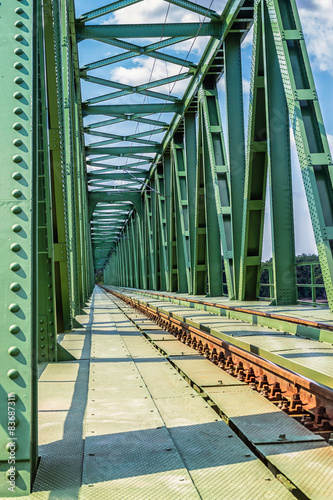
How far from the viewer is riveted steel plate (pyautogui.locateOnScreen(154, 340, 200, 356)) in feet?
22.6

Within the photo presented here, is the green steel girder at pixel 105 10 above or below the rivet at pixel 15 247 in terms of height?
above

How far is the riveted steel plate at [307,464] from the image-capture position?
2.28 m

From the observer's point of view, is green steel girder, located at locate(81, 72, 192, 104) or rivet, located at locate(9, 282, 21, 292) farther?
green steel girder, located at locate(81, 72, 192, 104)

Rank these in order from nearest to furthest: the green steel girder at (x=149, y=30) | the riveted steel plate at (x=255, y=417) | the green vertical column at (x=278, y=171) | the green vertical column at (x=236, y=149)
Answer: the riveted steel plate at (x=255, y=417), the green vertical column at (x=278, y=171), the green vertical column at (x=236, y=149), the green steel girder at (x=149, y=30)

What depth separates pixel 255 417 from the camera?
3572mm

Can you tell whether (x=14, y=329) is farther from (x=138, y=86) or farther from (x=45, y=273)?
(x=138, y=86)

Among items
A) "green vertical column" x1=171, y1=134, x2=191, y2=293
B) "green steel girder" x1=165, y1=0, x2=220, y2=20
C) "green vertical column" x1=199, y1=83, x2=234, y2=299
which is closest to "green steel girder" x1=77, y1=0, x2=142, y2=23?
"green steel girder" x1=165, y1=0, x2=220, y2=20

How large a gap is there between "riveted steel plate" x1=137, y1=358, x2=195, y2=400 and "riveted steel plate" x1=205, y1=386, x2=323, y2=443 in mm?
250

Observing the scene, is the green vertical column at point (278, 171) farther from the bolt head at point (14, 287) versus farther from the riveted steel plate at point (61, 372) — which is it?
the bolt head at point (14, 287)

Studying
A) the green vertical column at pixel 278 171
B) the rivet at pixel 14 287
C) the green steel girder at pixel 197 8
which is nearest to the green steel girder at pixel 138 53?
the green steel girder at pixel 197 8

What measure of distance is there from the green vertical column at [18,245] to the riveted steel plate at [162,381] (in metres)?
1.94

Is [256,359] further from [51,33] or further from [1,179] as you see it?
[51,33]

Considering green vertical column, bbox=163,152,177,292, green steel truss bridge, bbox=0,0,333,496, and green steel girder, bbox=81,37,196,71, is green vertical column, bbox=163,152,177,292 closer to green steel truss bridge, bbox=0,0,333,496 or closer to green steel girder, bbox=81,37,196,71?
green steel truss bridge, bbox=0,0,333,496

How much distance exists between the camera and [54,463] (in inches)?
103
